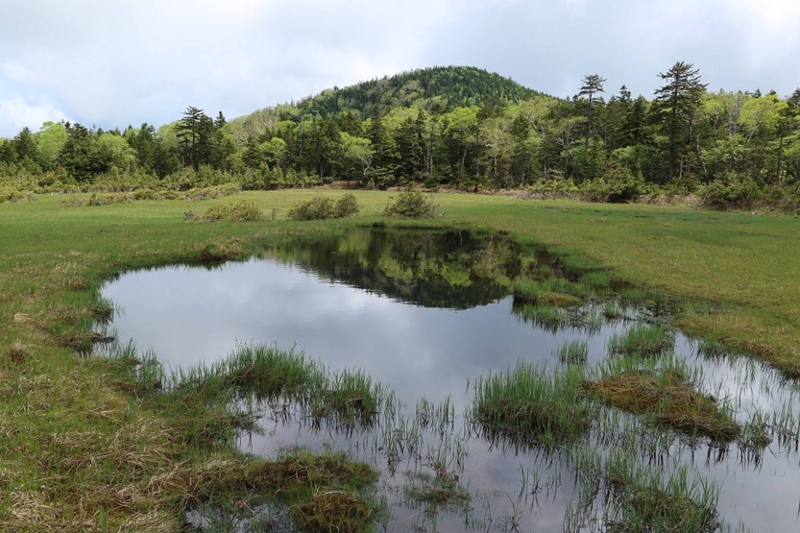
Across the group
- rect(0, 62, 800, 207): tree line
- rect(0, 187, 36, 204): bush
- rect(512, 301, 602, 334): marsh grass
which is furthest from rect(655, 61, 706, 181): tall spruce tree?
rect(0, 187, 36, 204): bush

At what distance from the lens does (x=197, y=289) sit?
2150 centimetres

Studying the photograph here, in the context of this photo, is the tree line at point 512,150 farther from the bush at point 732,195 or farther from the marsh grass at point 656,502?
the marsh grass at point 656,502

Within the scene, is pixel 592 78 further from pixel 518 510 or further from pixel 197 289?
pixel 518 510

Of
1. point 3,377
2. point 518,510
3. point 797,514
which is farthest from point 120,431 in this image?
point 797,514

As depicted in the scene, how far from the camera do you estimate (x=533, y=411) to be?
30.8 feet

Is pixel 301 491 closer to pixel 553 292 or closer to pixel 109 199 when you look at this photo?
pixel 553 292

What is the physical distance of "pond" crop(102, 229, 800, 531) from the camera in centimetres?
709

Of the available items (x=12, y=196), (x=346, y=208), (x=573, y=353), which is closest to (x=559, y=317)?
(x=573, y=353)

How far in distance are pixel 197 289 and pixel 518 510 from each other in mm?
18331

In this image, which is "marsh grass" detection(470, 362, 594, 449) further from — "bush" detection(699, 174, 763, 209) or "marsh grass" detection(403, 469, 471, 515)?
"bush" detection(699, 174, 763, 209)

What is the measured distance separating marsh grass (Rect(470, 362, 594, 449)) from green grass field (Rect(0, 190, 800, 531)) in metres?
4.75

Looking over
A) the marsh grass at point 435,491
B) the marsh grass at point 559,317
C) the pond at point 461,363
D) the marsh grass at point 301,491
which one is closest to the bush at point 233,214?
the pond at point 461,363

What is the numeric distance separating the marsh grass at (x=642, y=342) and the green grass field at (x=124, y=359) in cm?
154

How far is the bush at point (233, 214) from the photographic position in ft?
155
